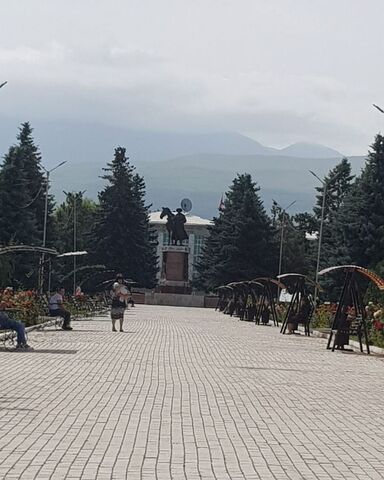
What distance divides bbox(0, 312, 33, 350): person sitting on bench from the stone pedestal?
6713 cm

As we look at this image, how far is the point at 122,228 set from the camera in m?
90.1

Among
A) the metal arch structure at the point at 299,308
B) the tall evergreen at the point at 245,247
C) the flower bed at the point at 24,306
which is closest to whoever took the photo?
the flower bed at the point at 24,306

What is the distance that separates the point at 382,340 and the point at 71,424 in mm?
18061

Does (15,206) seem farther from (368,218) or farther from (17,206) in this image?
(368,218)

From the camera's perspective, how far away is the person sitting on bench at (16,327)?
2038 centimetres

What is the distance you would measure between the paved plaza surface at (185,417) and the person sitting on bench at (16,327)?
474mm

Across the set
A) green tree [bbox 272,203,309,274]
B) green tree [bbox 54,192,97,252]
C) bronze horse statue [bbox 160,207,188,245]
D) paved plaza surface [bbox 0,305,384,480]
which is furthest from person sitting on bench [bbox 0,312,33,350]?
green tree [bbox 272,203,309,274]

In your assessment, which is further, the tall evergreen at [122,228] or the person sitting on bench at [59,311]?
the tall evergreen at [122,228]

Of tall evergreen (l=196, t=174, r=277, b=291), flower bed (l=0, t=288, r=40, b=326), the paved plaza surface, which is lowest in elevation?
the paved plaza surface

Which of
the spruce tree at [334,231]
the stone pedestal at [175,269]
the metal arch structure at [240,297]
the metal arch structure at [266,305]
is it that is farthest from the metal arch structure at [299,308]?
the stone pedestal at [175,269]

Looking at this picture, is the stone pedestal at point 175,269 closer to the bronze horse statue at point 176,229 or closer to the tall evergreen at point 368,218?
the bronze horse statue at point 176,229

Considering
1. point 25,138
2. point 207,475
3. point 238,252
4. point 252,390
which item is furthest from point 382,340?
point 238,252

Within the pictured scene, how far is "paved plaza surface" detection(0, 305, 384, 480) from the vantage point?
848 centimetres

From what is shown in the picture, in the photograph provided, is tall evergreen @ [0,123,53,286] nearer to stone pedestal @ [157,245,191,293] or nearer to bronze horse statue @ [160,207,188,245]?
stone pedestal @ [157,245,191,293]
